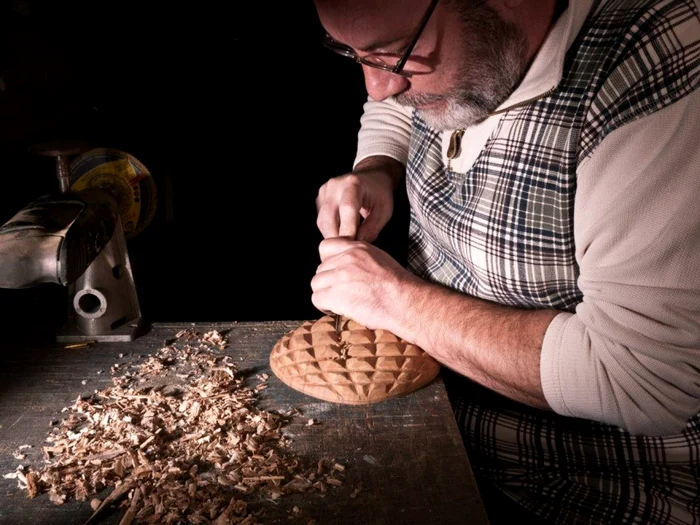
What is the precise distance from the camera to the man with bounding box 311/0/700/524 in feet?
3.77

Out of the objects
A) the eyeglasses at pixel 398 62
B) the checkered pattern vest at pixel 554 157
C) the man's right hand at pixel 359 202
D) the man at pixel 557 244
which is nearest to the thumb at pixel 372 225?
the man's right hand at pixel 359 202

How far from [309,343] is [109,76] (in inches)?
64.6

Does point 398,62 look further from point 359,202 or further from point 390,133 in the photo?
point 390,133

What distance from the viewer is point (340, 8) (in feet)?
4.25

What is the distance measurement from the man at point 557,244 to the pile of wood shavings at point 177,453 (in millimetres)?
379

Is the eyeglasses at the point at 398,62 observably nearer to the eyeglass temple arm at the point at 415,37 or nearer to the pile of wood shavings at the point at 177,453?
the eyeglass temple arm at the point at 415,37

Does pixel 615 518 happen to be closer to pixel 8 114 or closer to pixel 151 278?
pixel 8 114

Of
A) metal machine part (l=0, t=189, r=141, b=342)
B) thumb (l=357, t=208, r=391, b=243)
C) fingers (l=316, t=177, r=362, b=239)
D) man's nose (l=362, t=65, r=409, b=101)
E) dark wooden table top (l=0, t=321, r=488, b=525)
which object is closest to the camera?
dark wooden table top (l=0, t=321, r=488, b=525)

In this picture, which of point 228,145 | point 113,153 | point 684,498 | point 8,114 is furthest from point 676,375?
point 228,145

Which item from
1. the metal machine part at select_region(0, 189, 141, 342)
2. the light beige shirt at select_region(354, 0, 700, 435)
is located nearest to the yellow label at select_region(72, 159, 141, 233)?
the metal machine part at select_region(0, 189, 141, 342)

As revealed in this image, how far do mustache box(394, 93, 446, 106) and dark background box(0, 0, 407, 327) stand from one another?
1135 mm

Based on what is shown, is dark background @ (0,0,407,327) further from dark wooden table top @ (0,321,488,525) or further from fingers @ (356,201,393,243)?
fingers @ (356,201,393,243)

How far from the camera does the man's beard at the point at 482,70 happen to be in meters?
1.35

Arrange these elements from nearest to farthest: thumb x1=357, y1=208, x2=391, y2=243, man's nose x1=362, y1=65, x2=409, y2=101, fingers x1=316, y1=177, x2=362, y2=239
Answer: man's nose x1=362, y1=65, x2=409, y2=101 < fingers x1=316, y1=177, x2=362, y2=239 < thumb x1=357, y1=208, x2=391, y2=243
